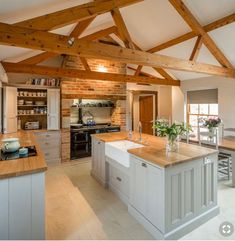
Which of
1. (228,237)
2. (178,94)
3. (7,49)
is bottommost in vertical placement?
(228,237)

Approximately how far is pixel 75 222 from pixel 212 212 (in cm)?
179

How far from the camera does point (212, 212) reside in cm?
243

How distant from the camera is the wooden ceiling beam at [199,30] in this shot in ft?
11.3

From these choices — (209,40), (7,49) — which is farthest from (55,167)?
(209,40)

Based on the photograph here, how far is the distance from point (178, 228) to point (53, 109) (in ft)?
13.1

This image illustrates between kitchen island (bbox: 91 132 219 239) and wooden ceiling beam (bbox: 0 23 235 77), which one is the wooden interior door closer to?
wooden ceiling beam (bbox: 0 23 235 77)

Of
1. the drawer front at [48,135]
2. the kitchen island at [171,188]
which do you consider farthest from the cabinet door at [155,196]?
the drawer front at [48,135]

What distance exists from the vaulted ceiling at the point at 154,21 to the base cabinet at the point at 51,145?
1.94 metres

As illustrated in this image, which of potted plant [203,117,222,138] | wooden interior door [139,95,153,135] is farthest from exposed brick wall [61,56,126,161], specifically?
potted plant [203,117,222,138]

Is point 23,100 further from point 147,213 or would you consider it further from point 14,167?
point 147,213

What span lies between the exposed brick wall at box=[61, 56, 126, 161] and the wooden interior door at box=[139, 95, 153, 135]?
172 centimetres

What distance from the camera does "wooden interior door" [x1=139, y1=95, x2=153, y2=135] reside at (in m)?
7.39

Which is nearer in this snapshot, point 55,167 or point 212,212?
point 212,212

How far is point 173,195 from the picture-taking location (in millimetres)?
2029
